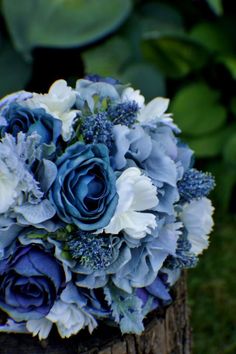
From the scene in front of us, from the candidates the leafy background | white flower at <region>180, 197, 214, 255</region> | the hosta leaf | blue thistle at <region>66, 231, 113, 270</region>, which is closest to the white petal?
white flower at <region>180, 197, 214, 255</region>

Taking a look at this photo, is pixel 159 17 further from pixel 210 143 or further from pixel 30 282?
pixel 30 282

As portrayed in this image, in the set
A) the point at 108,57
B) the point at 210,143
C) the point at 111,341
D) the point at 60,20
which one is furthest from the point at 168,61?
the point at 111,341

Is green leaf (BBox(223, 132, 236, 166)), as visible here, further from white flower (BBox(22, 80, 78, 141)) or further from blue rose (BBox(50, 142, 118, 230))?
blue rose (BBox(50, 142, 118, 230))

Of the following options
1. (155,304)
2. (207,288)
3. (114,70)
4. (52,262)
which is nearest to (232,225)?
(207,288)

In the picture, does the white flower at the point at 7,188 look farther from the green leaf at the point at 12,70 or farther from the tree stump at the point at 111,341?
the green leaf at the point at 12,70

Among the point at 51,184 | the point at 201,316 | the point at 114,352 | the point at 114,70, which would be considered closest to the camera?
the point at 51,184

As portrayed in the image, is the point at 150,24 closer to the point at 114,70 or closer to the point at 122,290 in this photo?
the point at 114,70
